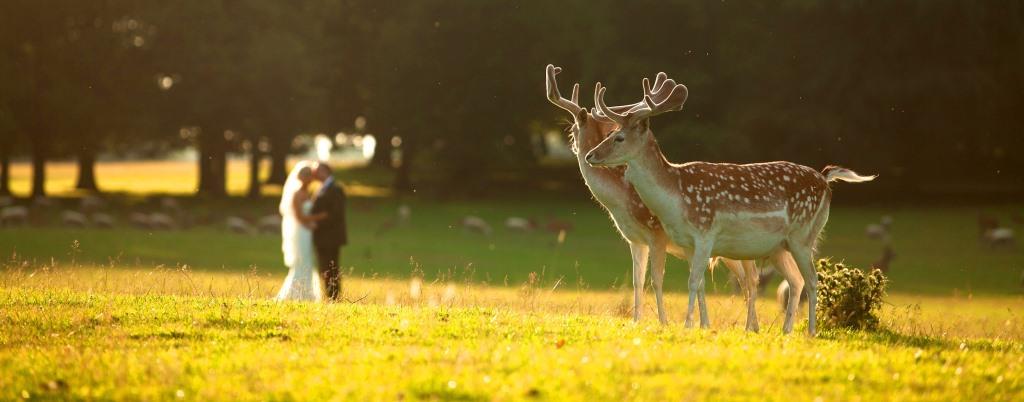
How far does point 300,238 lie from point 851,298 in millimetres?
8100

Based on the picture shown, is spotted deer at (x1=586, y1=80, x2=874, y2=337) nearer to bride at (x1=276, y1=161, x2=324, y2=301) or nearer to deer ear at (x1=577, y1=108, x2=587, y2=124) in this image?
deer ear at (x1=577, y1=108, x2=587, y2=124)

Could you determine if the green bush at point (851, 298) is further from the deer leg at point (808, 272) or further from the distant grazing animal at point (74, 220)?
the distant grazing animal at point (74, 220)

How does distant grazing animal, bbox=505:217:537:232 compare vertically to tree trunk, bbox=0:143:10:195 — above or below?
above

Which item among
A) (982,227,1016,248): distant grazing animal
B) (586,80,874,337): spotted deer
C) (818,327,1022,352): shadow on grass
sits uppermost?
(586,80,874,337): spotted deer

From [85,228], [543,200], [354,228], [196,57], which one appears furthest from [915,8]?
[85,228]

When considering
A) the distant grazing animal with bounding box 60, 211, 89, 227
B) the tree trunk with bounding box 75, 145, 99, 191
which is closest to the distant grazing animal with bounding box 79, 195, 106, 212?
the distant grazing animal with bounding box 60, 211, 89, 227

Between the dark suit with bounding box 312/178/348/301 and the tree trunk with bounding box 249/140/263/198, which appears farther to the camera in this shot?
the tree trunk with bounding box 249/140/263/198

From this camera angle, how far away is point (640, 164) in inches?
484

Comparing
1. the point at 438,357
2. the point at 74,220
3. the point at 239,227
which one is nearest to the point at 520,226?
the point at 239,227

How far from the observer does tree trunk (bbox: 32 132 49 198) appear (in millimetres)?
52331

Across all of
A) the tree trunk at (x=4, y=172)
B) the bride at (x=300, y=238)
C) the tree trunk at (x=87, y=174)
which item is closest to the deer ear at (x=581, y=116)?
the bride at (x=300, y=238)

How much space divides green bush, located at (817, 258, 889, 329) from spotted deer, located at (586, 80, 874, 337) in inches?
37.7

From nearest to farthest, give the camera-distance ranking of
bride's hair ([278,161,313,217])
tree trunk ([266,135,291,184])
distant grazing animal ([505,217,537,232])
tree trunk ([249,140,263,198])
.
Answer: bride's hair ([278,161,313,217]) < distant grazing animal ([505,217,537,232]) < tree trunk ([249,140,263,198]) < tree trunk ([266,135,291,184])

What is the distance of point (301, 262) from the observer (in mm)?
17672
